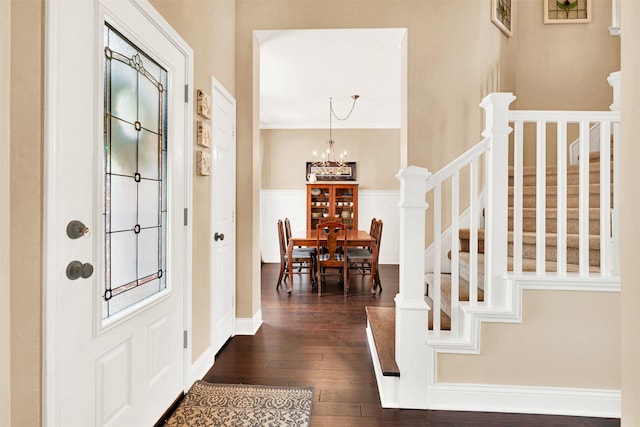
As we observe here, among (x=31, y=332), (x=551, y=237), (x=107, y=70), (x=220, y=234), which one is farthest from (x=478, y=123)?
(x=31, y=332)

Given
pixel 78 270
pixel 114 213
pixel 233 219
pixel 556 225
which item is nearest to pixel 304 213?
pixel 233 219

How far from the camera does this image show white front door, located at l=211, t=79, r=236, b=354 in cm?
243

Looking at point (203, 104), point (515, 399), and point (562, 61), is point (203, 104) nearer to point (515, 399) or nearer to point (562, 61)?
point (515, 399)

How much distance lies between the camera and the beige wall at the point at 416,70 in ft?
9.46

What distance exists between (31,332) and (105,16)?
1119mm

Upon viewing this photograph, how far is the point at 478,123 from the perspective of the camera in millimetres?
2928

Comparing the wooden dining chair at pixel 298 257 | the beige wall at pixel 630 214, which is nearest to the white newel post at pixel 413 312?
the beige wall at pixel 630 214

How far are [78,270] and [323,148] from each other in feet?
19.2

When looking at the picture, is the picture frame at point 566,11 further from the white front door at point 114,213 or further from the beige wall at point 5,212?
the beige wall at point 5,212

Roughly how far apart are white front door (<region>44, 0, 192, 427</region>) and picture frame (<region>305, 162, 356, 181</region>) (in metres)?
4.58

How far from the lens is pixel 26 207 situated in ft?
3.22

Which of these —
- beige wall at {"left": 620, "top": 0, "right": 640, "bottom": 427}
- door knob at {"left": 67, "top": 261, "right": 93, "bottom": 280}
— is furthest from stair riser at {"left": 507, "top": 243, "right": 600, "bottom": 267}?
door knob at {"left": 67, "top": 261, "right": 93, "bottom": 280}

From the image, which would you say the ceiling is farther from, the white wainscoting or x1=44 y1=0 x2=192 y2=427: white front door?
x1=44 y1=0 x2=192 y2=427: white front door

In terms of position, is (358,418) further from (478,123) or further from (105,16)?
(478,123)
